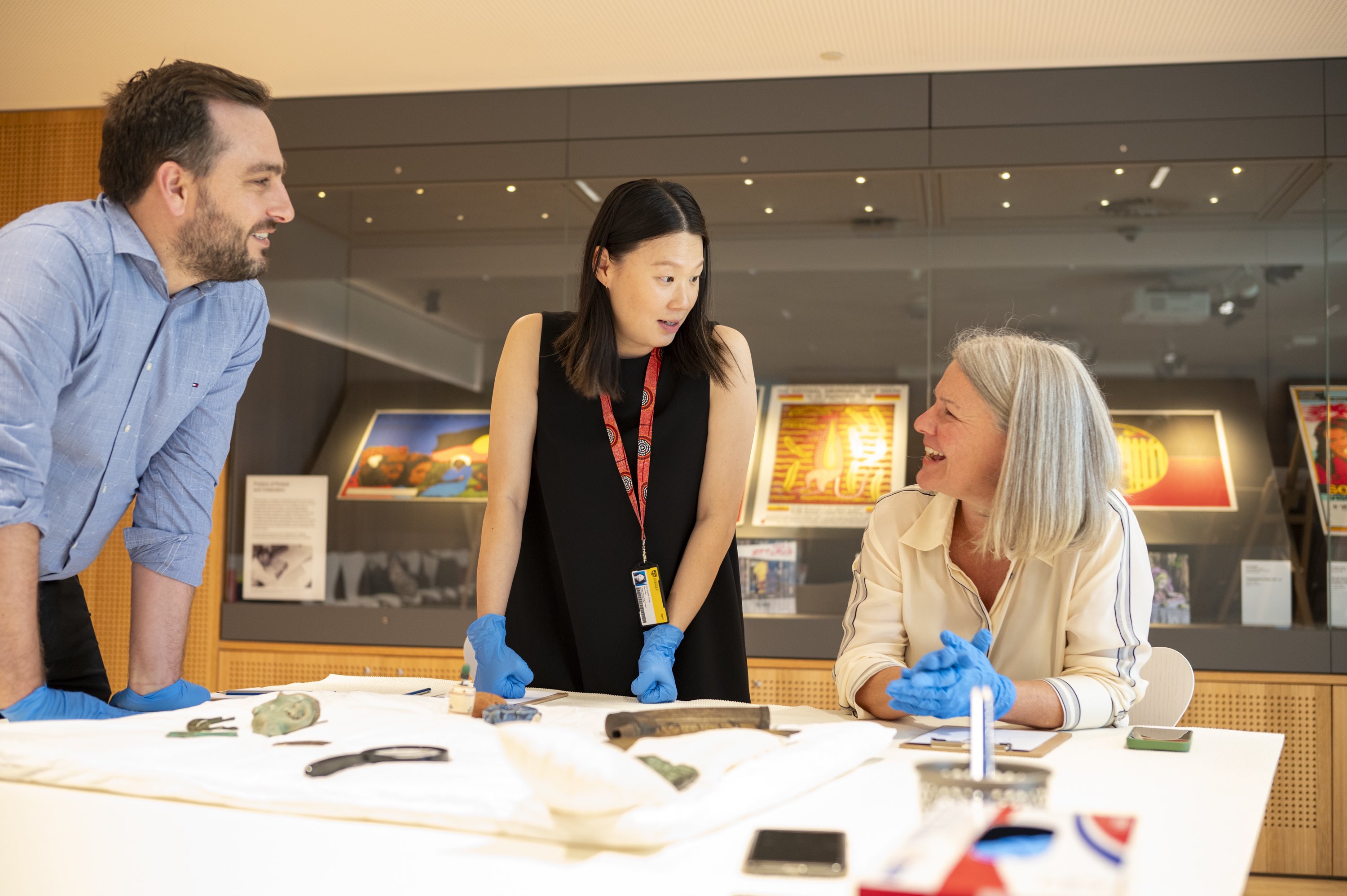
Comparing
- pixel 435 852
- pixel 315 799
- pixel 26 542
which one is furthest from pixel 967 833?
pixel 26 542

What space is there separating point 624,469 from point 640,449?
50 millimetres

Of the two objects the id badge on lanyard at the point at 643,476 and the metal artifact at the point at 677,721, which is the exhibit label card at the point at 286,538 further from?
the metal artifact at the point at 677,721

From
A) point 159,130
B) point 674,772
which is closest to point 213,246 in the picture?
point 159,130

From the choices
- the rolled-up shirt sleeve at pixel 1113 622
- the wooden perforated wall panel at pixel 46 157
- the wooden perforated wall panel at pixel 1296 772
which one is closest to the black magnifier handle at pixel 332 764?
the rolled-up shirt sleeve at pixel 1113 622

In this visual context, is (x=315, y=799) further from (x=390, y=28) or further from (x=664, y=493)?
(x=390, y=28)

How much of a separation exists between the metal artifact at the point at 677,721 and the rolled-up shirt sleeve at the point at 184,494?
0.81 m

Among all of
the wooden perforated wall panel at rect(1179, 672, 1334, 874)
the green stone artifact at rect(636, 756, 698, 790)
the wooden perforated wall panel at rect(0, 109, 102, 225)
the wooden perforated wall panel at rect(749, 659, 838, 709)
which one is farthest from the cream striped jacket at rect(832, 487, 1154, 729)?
the wooden perforated wall panel at rect(0, 109, 102, 225)

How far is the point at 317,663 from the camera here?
164 inches

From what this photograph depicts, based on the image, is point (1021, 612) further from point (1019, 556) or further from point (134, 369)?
point (134, 369)

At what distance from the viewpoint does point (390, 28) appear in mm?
3691

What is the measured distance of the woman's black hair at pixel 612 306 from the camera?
1.98 meters

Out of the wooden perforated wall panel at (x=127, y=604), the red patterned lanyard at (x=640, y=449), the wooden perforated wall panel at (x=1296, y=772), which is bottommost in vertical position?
the wooden perforated wall panel at (x=1296, y=772)

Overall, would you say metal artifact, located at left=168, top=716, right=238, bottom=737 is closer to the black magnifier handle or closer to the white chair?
the black magnifier handle

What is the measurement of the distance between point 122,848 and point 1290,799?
3625 millimetres
